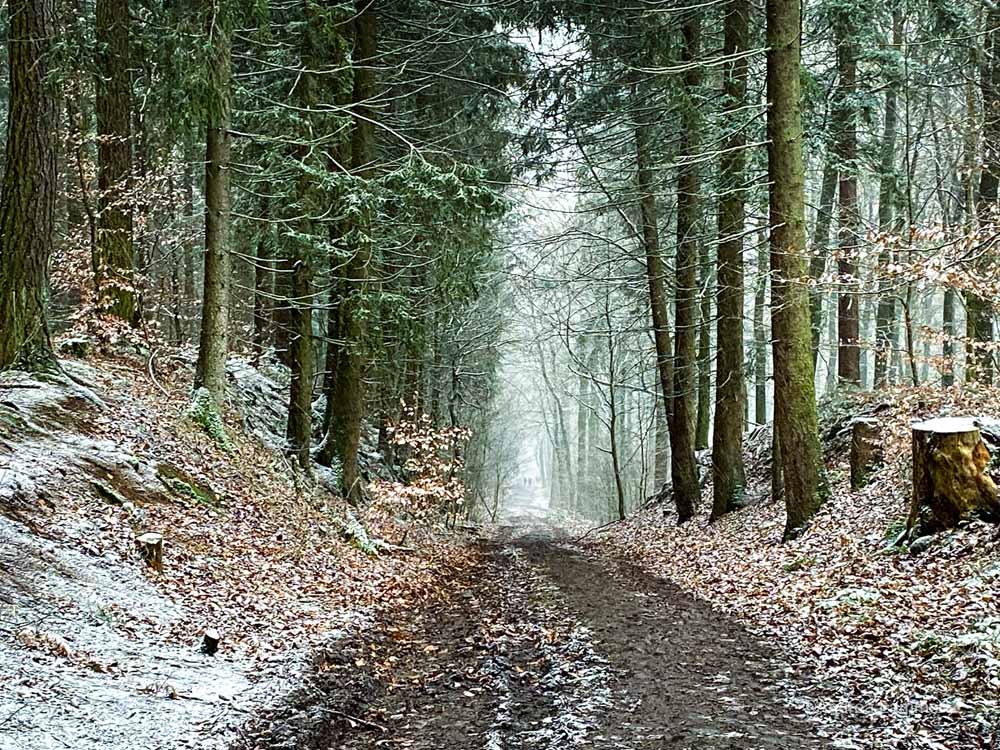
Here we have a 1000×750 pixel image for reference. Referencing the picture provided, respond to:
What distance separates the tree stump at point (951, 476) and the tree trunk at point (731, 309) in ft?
20.2

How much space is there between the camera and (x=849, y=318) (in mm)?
15828

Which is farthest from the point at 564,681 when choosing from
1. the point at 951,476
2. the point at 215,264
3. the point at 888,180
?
the point at 888,180

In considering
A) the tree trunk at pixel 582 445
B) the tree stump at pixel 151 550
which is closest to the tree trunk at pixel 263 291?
the tree stump at pixel 151 550

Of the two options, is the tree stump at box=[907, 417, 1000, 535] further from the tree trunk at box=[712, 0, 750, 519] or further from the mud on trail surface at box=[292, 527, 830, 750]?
the tree trunk at box=[712, 0, 750, 519]

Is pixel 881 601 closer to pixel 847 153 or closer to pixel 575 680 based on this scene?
pixel 575 680

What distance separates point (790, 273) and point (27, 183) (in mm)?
9394

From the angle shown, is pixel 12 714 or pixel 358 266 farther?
pixel 358 266

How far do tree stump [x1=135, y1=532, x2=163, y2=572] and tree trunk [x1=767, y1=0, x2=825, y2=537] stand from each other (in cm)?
796

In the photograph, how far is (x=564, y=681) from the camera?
19.3 feet

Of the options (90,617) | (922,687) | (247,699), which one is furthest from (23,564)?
(922,687)

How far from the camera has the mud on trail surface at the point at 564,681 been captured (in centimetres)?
475

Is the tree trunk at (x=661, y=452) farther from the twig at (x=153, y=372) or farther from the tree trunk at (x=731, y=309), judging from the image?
the twig at (x=153, y=372)

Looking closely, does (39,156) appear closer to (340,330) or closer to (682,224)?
(340,330)

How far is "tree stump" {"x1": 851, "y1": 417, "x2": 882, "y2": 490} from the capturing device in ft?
37.2
